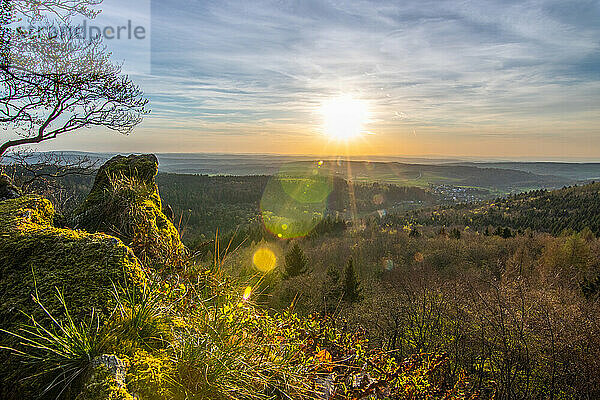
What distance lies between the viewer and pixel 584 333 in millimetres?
15078

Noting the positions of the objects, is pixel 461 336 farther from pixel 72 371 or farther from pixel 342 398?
pixel 72 371

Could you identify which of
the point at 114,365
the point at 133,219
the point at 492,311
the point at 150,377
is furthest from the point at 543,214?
the point at 114,365

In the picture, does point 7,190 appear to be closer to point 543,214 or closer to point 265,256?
point 265,256

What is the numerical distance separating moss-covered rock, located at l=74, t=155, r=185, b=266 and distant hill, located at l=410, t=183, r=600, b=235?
278 feet

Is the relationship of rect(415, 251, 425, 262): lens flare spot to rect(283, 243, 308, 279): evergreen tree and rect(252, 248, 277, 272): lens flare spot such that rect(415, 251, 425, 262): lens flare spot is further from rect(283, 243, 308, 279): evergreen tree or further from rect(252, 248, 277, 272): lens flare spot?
rect(252, 248, 277, 272): lens flare spot

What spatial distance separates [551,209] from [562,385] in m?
104

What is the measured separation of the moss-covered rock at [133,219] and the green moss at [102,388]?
2042mm

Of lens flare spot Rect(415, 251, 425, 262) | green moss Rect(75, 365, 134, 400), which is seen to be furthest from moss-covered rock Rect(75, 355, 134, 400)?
lens flare spot Rect(415, 251, 425, 262)

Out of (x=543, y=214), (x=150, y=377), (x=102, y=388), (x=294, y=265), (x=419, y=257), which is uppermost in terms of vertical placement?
(x=102, y=388)

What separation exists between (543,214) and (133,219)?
378 feet

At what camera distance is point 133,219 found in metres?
4.46

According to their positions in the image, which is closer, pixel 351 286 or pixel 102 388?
pixel 102 388

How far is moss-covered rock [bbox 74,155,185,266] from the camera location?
4.05 metres

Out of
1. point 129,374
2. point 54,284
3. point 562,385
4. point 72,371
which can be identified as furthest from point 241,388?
point 562,385
